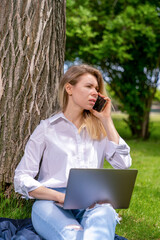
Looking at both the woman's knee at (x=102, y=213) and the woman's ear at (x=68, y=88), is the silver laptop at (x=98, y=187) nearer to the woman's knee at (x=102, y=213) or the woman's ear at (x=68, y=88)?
the woman's knee at (x=102, y=213)

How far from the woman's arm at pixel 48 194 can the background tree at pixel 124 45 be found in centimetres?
761

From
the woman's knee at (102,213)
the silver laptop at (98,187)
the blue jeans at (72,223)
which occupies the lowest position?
the blue jeans at (72,223)

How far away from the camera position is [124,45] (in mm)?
10328

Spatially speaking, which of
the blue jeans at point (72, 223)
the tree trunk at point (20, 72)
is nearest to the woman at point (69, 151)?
the blue jeans at point (72, 223)

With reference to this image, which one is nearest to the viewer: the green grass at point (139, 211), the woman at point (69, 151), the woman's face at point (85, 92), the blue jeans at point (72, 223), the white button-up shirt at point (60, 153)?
the blue jeans at point (72, 223)

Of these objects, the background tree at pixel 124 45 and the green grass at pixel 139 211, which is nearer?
the green grass at pixel 139 211

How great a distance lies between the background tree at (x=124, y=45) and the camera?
9.83 meters

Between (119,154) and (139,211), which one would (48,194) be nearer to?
(119,154)

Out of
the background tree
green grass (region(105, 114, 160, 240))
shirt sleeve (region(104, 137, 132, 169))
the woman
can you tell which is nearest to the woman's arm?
the woman

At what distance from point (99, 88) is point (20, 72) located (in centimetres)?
88

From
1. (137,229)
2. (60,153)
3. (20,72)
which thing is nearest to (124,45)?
(20,72)

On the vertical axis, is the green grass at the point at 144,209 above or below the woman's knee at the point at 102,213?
below

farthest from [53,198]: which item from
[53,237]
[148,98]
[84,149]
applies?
[148,98]

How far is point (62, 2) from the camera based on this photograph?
3.60 metres
